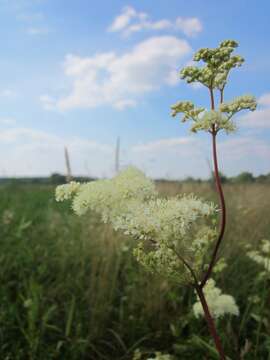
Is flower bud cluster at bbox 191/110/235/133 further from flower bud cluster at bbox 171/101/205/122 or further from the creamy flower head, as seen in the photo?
the creamy flower head

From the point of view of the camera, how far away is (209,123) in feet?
6.02

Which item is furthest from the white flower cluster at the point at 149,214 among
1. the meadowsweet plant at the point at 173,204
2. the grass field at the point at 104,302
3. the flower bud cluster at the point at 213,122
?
the grass field at the point at 104,302

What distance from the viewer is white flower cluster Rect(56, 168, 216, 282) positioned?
183cm

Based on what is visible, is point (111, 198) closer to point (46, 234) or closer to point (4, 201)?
point (46, 234)

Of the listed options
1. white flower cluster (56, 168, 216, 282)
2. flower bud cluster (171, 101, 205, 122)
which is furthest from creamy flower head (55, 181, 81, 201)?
flower bud cluster (171, 101, 205, 122)

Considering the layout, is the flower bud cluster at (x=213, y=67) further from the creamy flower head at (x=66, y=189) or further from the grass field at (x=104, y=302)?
the grass field at (x=104, y=302)

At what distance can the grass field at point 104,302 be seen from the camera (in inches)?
164

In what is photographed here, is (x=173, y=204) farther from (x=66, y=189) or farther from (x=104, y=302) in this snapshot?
(x=104, y=302)

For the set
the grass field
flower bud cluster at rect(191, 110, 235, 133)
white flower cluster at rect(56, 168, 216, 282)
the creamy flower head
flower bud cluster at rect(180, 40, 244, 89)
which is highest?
flower bud cluster at rect(180, 40, 244, 89)

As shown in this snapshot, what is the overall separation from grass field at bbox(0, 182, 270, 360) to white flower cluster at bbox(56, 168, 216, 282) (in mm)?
1757

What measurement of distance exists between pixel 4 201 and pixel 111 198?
838cm

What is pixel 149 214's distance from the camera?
183 centimetres

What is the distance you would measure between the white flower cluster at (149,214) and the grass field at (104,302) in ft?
5.76

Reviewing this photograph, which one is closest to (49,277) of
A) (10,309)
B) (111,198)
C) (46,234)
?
(10,309)
